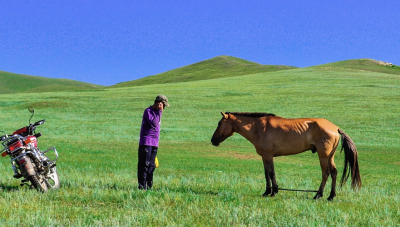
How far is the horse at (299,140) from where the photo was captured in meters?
8.03

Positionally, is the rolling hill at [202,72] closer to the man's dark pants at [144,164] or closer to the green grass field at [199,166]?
the green grass field at [199,166]

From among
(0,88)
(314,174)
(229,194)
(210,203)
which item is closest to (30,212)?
(210,203)

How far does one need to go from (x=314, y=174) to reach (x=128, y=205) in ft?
30.5

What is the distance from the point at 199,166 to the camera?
51.7 feet

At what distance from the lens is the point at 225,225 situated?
5.74 metres

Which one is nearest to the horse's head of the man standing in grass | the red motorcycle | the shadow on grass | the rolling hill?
the man standing in grass

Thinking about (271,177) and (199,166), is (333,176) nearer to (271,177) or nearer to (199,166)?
(271,177)

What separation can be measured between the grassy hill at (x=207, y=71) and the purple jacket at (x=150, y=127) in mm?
114286

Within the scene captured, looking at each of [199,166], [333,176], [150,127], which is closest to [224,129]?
[150,127]

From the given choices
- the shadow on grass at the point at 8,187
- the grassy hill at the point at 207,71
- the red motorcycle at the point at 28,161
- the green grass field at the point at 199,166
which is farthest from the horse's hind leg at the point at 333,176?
the grassy hill at the point at 207,71

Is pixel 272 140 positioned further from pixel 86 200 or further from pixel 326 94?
pixel 326 94

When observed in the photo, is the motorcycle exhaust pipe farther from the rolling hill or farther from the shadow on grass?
the rolling hill

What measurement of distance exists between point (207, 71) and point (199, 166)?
131333 mm

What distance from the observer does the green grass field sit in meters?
6.19
